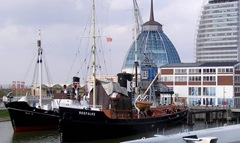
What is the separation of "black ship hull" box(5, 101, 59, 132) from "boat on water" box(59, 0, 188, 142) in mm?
2923

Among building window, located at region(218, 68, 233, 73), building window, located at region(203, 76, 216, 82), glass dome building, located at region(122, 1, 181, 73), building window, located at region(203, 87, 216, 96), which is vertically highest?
glass dome building, located at region(122, 1, 181, 73)

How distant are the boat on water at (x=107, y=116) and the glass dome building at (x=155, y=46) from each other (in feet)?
317

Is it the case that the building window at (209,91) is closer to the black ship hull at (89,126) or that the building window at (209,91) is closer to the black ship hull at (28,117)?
the black ship hull at (28,117)

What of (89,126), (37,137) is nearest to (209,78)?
(37,137)

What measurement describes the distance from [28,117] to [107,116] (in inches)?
473

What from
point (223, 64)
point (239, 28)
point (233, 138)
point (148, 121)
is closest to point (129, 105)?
point (148, 121)

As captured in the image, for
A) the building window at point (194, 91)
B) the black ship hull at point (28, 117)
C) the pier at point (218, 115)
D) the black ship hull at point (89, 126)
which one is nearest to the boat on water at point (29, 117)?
the black ship hull at point (28, 117)

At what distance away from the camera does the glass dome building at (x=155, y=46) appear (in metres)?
160

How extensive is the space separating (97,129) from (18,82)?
35.6 metres

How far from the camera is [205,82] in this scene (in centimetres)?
9706

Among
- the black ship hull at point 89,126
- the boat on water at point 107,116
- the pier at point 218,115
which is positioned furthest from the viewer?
the pier at point 218,115

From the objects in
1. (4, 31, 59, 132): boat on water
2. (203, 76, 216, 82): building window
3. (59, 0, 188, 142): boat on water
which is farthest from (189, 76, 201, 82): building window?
(4, 31, 59, 132): boat on water

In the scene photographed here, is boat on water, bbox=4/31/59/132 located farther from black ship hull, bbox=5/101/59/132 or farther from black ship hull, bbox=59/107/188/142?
black ship hull, bbox=59/107/188/142

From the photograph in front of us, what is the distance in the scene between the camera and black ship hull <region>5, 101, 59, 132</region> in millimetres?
54844
